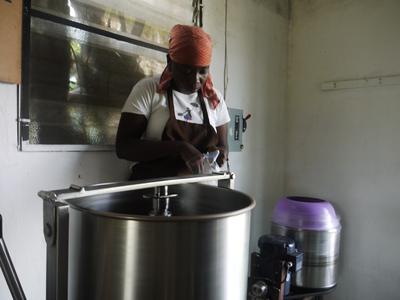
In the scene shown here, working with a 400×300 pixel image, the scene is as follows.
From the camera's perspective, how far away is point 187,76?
95cm

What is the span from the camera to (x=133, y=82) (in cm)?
119

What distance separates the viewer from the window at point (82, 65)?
36.4 inches

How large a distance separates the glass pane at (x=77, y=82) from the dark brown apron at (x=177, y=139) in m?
0.22

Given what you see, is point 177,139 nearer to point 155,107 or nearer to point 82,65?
point 155,107

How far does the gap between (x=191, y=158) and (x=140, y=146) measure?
16 cm

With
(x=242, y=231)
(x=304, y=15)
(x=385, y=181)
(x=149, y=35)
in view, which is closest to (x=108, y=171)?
(x=149, y=35)

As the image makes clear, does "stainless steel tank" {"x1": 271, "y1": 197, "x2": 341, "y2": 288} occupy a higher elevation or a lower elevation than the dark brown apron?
lower

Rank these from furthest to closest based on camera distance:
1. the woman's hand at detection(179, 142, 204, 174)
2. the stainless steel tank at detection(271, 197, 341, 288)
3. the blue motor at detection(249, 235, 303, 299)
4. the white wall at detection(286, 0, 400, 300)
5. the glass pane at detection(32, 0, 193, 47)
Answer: the white wall at detection(286, 0, 400, 300)
the stainless steel tank at detection(271, 197, 341, 288)
the blue motor at detection(249, 235, 303, 299)
the glass pane at detection(32, 0, 193, 47)
the woman's hand at detection(179, 142, 204, 174)

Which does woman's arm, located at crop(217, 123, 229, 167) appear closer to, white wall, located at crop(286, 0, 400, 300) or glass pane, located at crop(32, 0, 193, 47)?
glass pane, located at crop(32, 0, 193, 47)

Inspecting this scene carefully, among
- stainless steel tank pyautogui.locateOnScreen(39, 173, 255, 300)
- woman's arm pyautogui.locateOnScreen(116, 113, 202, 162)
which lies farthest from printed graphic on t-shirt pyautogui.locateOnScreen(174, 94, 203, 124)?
stainless steel tank pyautogui.locateOnScreen(39, 173, 255, 300)

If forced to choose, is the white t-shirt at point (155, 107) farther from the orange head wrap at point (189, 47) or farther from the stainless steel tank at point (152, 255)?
the stainless steel tank at point (152, 255)

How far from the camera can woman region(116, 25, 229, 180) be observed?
0.92 metres

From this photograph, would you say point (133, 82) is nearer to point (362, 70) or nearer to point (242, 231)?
point (242, 231)

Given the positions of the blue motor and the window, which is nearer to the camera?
the window
